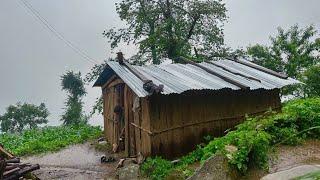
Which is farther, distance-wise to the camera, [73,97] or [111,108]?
[73,97]

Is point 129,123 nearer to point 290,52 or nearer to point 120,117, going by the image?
point 120,117

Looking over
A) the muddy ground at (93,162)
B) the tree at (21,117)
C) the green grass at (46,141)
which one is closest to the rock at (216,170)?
the muddy ground at (93,162)

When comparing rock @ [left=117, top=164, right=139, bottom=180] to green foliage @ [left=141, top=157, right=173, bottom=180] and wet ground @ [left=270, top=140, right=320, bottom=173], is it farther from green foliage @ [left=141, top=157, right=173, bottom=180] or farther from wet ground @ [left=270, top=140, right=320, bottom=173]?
wet ground @ [left=270, top=140, right=320, bottom=173]

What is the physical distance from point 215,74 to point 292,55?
54.8 ft

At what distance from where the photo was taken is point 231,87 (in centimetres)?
1373

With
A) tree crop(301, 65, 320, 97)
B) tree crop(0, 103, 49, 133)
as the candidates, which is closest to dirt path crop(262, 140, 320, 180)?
tree crop(301, 65, 320, 97)

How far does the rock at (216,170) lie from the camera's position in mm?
8188

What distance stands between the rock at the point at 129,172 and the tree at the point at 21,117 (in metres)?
37.7

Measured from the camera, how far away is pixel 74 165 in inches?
629

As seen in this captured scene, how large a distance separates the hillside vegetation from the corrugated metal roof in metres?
2.25

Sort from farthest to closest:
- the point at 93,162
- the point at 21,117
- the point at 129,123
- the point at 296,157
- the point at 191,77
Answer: the point at 21,117 < the point at 93,162 < the point at 129,123 < the point at 191,77 < the point at 296,157

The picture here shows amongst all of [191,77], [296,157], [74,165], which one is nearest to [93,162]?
[74,165]

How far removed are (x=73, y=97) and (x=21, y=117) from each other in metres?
12.8

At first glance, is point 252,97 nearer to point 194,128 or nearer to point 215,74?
point 215,74
